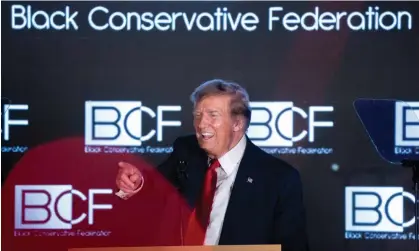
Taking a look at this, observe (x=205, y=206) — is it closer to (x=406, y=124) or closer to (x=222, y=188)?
(x=222, y=188)

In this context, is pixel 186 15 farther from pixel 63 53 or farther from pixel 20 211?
pixel 20 211

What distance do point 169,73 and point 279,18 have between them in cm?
73

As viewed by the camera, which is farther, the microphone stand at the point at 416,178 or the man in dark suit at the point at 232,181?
the microphone stand at the point at 416,178

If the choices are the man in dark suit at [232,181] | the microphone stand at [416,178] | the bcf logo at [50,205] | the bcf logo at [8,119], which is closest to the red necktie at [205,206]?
the man in dark suit at [232,181]

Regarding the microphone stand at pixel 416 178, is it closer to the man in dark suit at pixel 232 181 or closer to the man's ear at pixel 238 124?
the man in dark suit at pixel 232 181

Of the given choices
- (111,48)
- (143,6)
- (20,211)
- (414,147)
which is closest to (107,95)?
(111,48)

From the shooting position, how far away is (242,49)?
470 cm

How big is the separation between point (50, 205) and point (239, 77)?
4.53 ft

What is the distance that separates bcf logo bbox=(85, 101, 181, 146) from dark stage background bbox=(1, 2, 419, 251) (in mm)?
17

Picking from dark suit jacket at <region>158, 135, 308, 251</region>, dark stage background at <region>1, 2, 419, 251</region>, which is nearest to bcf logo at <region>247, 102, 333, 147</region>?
dark stage background at <region>1, 2, 419, 251</region>

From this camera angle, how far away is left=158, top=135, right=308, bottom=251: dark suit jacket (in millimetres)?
3822

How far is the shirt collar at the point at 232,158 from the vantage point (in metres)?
4.00

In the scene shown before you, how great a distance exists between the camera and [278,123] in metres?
4.68

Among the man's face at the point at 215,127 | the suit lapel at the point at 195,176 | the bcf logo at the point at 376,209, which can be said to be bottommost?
the bcf logo at the point at 376,209
